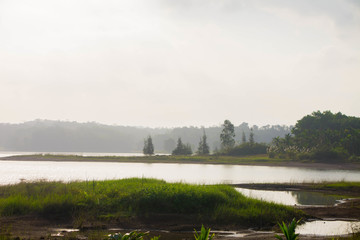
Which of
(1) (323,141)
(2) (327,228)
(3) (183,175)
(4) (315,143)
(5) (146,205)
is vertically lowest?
(3) (183,175)

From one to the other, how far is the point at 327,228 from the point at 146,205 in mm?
10059

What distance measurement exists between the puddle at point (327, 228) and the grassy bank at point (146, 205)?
1.36m

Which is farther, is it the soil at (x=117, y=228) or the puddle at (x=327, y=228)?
the puddle at (x=327, y=228)

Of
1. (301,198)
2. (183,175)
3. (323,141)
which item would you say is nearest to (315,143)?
(323,141)

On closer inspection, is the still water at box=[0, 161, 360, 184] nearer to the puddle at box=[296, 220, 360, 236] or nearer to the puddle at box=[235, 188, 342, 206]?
the puddle at box=[235, 188, 342, 206]

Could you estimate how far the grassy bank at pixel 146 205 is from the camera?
1930 centimetres

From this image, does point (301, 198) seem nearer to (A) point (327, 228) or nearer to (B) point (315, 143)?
(A) point (327, 228)

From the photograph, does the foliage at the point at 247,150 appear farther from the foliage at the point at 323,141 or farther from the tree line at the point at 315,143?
the foliage at the point at 323,141

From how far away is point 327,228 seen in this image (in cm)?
1859

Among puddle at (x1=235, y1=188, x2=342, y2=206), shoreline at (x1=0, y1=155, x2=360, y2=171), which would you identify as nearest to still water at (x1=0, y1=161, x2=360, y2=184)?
puddle at (x1=235, y1=188, x2=342, y2=206)

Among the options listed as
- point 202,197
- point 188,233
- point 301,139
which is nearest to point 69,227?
point 188,233

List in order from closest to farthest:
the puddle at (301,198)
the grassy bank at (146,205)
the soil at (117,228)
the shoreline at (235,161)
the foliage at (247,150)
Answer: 1. the soil at (117,228)
2. the grassy bank at (146,205)
3. the puddle at (301,198)
4. the shoreline at (235,161)
5. the foliage at (247,150)

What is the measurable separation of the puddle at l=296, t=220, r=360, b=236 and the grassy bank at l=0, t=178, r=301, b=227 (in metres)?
1.36

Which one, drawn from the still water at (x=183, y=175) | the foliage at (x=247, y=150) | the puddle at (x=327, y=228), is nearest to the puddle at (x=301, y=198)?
the puddle at (x=327, y=228)
